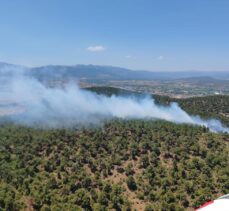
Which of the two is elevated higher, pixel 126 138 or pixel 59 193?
pixel 126 138

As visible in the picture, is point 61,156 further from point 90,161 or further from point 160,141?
point 160,141

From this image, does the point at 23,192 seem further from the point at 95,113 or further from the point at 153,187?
the point at 95,113

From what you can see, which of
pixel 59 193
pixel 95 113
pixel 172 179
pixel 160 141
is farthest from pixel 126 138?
pixel 95 113

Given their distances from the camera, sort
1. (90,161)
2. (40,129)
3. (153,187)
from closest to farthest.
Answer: (153,187)
(90,161)
(40,129)

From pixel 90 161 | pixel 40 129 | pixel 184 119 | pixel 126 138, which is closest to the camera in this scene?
pixel 90 161

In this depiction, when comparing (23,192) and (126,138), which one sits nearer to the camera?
(23,192)

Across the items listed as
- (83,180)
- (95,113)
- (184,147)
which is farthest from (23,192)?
(95,113)
